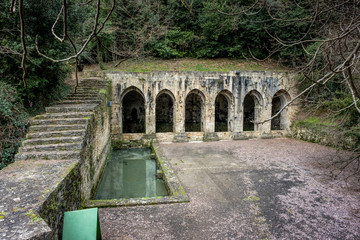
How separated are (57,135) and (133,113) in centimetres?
1210

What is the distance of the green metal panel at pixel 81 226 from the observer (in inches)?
132

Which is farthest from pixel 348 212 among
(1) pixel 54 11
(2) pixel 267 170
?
(1) pixel 54 11

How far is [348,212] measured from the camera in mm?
5488

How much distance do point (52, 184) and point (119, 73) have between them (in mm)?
10163

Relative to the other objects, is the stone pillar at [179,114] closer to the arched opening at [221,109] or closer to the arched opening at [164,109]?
the arched opening at [164,109]

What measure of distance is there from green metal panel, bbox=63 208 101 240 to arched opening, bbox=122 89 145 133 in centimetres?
1451

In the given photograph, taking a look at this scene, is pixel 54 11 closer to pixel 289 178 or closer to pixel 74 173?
pixel 74 173

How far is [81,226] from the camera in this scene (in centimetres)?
340

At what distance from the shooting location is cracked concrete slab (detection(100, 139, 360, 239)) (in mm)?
4586

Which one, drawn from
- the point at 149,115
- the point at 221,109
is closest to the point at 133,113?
the point at 149,115

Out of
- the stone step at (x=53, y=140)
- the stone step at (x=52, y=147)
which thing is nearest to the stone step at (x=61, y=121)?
the stone step at (x=53, y=140)

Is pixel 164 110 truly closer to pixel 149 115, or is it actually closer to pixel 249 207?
pixel 149 115

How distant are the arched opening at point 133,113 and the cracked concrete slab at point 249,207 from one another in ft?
28.4

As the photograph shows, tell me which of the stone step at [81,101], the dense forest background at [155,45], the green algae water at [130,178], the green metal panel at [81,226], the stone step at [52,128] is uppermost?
the dense forest background at [155,45]
